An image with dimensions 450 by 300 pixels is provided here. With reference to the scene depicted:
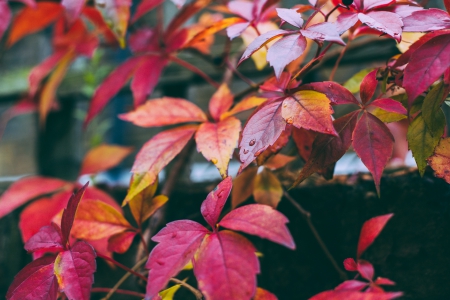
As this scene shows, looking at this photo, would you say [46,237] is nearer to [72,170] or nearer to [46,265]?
[46,265]

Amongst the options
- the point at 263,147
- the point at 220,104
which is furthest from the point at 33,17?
the point at 263,147

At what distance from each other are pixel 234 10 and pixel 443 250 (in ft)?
1.86

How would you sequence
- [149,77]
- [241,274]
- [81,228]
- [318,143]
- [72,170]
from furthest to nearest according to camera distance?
[72,170]
[149,77]
[81,228]
[318,143]
[241,274]

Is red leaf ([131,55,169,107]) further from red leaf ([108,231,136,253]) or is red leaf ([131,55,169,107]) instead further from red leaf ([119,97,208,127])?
red leaf ([108,231,136,253])

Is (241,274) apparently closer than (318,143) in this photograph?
Yes

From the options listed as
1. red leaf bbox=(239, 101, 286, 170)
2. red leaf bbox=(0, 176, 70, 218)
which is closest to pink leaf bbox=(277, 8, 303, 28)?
red leaf bbox=(239, 101, 286, 170)

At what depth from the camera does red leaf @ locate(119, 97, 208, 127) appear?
2.14 feet

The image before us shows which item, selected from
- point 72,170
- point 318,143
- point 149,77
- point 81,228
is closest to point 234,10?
point 149,77

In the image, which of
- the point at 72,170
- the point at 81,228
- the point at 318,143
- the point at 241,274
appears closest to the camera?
the point at 241,274

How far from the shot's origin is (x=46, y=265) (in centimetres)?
50

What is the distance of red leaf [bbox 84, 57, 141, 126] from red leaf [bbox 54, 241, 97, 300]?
1.31ft

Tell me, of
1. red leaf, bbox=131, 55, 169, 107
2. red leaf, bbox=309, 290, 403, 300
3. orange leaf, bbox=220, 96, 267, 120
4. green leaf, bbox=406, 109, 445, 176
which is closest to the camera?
red leaf, bbox=309, 290, 403, 300

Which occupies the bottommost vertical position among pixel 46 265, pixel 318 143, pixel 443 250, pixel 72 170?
pixel 72 170

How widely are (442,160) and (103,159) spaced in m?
0.80
